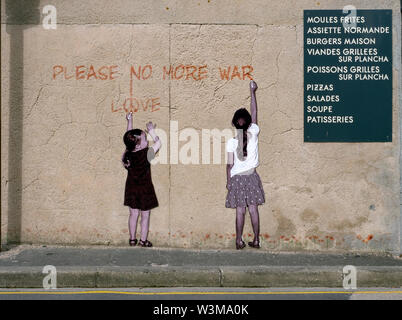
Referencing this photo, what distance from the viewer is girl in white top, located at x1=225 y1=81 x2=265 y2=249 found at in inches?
293

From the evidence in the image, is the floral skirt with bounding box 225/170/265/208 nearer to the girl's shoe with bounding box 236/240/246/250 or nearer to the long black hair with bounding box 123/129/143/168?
the girl's shoe with bounding box 236/240/246/250

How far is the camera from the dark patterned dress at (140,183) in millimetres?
7461

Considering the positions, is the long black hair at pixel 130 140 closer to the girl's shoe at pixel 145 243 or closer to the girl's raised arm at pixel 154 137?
the girl's raised arm at pixel 154 137

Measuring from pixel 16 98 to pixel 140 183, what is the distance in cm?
203

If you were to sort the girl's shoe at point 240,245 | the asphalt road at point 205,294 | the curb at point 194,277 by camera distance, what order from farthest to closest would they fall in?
the girl's shoe at point 240,245
the curb at point 194,277
the asphalt road at point 205,294

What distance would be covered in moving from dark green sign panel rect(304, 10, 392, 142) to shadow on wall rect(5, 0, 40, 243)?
12.5ft

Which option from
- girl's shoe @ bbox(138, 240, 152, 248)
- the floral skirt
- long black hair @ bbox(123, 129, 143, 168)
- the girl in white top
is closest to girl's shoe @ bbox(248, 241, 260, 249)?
the girl in white top

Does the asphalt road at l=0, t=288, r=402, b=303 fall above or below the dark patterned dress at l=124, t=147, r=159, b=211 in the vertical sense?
below

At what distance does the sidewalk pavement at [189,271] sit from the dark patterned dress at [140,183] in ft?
2.83

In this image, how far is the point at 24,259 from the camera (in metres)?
6.68

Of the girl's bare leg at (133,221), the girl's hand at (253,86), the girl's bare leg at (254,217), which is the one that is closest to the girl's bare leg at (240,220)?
the girl's bare leg at (254,217)
